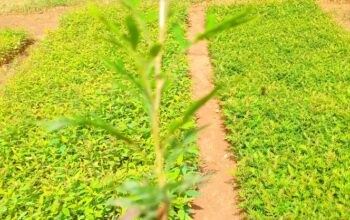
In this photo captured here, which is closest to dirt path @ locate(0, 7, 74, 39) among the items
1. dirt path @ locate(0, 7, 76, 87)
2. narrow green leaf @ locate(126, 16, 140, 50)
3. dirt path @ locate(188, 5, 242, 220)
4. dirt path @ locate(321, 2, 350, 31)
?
dirt path @ locate(0, 7, 76, 87)

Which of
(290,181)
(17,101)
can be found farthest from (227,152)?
(17,101)

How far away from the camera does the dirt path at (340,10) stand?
8.86 m

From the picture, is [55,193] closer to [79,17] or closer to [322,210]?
[322,210]

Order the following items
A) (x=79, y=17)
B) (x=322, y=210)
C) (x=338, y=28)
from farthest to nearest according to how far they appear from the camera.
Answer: (x=79, y=17)
(x=338, y=28)
(x=322, y=210)

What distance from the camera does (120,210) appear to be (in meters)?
3.92

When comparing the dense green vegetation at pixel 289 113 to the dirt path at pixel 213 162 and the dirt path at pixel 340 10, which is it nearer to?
the dirt path at pixel 213 162

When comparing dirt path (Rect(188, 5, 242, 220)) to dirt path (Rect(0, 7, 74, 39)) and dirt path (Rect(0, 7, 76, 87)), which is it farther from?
dirt path (Rect(0, 7, 74, 39))

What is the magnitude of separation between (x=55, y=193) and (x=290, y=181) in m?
2.56

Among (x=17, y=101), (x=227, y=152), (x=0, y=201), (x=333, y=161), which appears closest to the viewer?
(x=0, y=201)

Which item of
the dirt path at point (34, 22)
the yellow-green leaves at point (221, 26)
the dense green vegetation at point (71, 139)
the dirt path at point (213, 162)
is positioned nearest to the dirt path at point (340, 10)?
the dirt path at point (213, 162)

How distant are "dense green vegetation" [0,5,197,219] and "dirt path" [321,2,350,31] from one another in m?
4.05

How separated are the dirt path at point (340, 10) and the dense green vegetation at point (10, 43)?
24.0 feet

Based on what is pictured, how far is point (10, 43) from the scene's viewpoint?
28.4 feet

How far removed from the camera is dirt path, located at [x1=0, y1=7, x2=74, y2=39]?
9.95m
